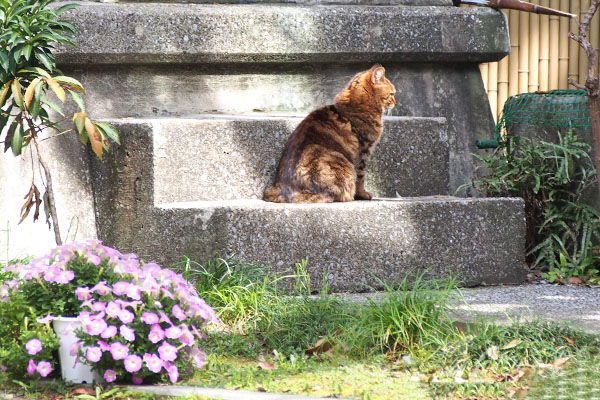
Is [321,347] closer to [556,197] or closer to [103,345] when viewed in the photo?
[103,345]

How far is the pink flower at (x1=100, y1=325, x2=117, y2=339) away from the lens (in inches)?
113

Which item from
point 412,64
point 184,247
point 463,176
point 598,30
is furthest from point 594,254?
point 598,30

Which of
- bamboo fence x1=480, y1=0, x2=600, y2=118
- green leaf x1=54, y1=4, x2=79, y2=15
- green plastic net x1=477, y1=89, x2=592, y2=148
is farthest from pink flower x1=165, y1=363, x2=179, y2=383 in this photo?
bamboo fence x1=480, y1=0, x2=600, y2=118

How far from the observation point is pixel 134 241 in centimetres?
469

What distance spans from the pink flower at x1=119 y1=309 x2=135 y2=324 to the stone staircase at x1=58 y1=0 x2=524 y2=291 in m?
1.48

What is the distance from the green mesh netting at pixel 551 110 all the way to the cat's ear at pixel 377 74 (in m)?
1.09

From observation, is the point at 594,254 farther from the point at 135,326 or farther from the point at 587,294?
the point at 135,326

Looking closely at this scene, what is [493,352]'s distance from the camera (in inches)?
124

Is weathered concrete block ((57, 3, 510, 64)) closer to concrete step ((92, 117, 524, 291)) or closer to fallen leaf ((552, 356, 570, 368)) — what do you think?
concrete step ((92, 117, 524, 291))

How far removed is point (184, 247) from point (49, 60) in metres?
1.20

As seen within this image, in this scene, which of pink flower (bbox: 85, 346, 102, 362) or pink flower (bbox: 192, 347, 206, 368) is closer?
pink flower (bbox: 85, 346, 102, 362)

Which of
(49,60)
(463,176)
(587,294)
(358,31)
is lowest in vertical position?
(587,294)

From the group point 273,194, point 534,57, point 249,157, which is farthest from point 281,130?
point 534,57

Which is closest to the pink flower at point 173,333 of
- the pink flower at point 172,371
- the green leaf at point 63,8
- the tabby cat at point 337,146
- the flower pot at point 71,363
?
the pink flower at point 172,371
